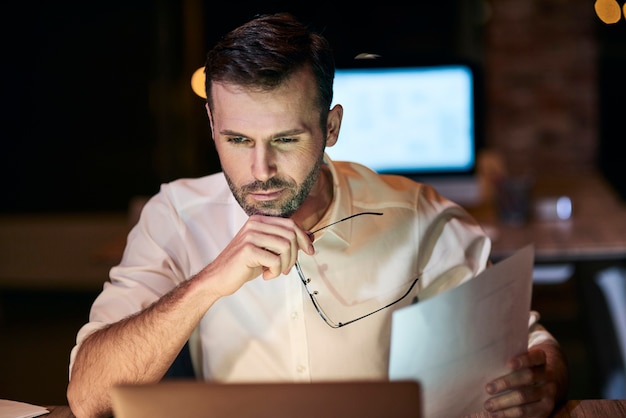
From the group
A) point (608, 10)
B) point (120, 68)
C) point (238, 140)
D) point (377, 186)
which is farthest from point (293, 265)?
point (120, 68)

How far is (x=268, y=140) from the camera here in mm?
1396

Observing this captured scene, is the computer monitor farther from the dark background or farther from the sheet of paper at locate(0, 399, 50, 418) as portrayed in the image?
the dark background

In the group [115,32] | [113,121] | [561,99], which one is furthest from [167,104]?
[561,99]

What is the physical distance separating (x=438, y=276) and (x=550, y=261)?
4.18ft

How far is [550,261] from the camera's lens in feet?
9.21

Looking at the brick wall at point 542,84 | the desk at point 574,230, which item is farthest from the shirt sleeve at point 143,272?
the brick wall at point 542,84

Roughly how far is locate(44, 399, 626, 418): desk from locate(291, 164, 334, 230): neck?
42 centimetres

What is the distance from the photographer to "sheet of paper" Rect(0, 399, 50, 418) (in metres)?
1.45

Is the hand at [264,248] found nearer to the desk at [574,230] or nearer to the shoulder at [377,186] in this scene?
the shoulder at [377,186]

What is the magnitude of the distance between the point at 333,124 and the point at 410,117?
1669mm

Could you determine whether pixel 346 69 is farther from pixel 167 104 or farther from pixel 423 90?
pixel 167 104

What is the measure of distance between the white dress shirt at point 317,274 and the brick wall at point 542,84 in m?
3.03

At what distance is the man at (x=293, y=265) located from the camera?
140 centimetres

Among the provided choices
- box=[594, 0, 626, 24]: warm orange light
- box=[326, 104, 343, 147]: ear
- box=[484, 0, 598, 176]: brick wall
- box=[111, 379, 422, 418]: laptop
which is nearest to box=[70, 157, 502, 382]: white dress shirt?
box=[326, 104, 343, 147]: ear
